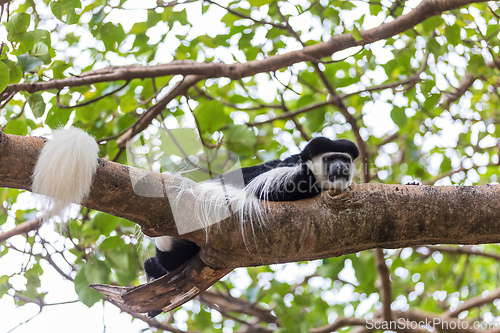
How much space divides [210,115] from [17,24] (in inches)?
34.2

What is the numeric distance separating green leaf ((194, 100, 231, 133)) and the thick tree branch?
143 mm

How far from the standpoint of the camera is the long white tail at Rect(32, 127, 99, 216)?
1.13 m

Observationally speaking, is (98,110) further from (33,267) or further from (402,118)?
(402,118)

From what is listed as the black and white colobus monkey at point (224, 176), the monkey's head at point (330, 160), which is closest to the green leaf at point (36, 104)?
the black and white colobus monkey at point (224, 176)

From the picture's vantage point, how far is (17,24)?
1.55m

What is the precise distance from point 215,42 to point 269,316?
159 centimetres

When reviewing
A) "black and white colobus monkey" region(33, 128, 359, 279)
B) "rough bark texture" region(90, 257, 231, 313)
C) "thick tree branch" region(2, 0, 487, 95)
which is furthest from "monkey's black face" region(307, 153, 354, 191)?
"rough bark texture" region(90, 257, 231, 313)

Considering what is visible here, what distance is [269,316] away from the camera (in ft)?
8.54

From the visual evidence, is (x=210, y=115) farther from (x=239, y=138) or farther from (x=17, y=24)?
(x=17, y=24)

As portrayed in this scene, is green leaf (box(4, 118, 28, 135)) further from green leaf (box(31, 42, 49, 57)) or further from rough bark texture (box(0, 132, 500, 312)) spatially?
rough bark texture (box(0, 132, 500, 312))

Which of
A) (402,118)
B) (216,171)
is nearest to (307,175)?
(216,171)

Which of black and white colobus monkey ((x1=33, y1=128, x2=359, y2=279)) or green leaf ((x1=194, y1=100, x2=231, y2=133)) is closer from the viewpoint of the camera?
black and white colobus monkey ((x1=33, y1=128, x2=359, y2=279))

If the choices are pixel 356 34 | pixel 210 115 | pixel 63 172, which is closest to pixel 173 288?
pixel 63 172

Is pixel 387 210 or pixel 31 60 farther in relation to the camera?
pixel 31 60
